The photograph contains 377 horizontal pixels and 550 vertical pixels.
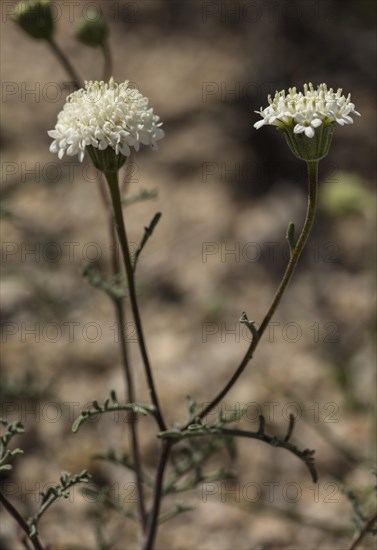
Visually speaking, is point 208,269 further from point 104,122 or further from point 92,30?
point 104,122

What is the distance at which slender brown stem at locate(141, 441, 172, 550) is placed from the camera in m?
2.04

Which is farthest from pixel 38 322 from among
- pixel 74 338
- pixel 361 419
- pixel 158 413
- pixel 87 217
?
pixel 158 413

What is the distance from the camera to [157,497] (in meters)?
2.12

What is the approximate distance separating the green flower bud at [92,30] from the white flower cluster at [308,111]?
1.08m

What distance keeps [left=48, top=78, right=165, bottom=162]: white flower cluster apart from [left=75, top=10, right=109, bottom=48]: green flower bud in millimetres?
781

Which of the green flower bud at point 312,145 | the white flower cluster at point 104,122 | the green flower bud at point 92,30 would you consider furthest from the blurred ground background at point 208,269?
the green flower bud at point 312,145

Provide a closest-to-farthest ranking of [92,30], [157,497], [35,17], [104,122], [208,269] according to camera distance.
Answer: [104,122] < [157,497] < [35,17] < [92,30] < [208,269]

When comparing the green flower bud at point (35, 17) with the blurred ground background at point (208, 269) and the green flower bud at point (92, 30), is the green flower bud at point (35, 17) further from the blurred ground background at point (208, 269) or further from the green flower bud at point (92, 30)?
the blurred ground background at point (208, 269)

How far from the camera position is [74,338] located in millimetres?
3766

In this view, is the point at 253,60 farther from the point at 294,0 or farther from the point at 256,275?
the point at 256,275

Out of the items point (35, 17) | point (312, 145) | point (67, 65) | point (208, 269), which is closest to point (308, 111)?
point (312, 145)

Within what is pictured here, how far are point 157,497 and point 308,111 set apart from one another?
45.1 inches

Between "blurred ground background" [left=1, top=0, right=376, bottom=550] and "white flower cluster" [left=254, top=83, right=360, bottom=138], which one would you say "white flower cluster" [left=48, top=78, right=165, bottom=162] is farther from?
"blurred ground background" [left=1, top=0, right=376, bottom=550]

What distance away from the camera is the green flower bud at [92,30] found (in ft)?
8.43
